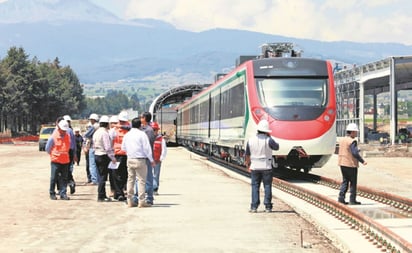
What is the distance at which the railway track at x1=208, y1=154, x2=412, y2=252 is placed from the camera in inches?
368

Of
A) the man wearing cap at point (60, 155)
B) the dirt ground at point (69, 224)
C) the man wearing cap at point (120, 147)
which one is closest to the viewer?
the dirt ground at point (69, 224)

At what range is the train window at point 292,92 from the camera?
68.3 ft

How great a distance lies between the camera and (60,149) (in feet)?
52.0

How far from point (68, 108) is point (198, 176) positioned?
305ft

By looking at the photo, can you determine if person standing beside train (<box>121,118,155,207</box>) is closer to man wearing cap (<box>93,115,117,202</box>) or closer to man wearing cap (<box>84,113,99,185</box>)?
man wearing cap (<box>93,115,117,202</box>)

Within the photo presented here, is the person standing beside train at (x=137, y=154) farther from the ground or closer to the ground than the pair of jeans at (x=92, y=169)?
farther from the ground

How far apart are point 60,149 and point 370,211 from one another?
6.83 metres

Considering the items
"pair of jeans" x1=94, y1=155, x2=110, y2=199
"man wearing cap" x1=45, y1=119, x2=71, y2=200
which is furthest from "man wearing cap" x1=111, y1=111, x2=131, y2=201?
"man wearing cap" x1=45, y1=119, x2=71, y2=200

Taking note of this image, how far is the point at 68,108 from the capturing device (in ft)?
374

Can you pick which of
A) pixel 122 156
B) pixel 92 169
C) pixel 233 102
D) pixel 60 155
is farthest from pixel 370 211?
pixel 233 102

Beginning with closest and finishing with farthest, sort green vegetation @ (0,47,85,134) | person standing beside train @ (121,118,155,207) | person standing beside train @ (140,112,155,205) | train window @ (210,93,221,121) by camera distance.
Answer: person standing beside train @ (121,118,155,207)
person standing beside train @ (140,112,155,205)
train window @ (210,93,221,121)
green vegetation @ (0,47,85,134)

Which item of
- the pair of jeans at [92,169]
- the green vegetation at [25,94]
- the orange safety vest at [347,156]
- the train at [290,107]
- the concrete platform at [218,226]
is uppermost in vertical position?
the green vegetation at [25,94]

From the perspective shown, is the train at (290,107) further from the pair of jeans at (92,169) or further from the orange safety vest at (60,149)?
the orange safety vest at (60,149)

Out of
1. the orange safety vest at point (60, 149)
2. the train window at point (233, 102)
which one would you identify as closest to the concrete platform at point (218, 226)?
the orange safety vest at point (60, 149)
